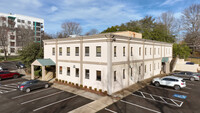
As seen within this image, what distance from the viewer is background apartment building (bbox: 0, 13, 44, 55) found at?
58834 mm

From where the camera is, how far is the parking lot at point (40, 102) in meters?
12.2

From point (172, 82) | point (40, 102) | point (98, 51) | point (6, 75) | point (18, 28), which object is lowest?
point (40, 102)

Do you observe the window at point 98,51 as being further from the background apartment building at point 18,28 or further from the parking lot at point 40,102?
the background apartment building at point 18,28

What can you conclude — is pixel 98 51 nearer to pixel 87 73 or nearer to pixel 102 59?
pixel 102 59

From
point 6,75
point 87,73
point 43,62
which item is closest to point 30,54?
point 6,75

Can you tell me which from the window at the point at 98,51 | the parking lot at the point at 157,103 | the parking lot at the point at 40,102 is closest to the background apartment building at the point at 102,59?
the window at the point at 98,51

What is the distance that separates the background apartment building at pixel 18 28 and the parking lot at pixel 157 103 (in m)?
55.9

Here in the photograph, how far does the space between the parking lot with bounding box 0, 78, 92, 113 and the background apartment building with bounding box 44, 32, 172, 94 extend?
3.57m

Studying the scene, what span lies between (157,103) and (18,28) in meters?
75.0

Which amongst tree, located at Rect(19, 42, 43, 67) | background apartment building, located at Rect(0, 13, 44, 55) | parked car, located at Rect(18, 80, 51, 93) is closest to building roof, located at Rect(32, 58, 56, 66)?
parked car, located at Rect(18, 80, 51, 93)

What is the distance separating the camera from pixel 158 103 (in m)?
13.5

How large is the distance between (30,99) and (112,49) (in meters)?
11.8

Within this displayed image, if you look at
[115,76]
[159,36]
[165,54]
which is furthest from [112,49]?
[159,36]

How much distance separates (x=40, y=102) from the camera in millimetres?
13852
